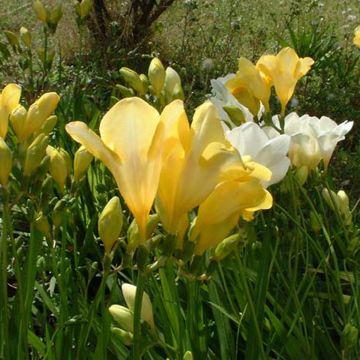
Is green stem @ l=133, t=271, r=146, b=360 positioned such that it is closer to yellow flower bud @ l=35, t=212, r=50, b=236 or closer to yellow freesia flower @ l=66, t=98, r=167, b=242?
yellow freesia flower @ l=66, t=98, r=167, b=242

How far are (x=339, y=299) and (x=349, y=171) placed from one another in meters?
1.67

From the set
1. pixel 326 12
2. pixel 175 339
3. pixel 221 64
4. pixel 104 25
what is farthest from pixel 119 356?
pixel 326 12

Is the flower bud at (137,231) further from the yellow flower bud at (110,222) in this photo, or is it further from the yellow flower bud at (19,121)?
the yellow flower bud at (19,121)

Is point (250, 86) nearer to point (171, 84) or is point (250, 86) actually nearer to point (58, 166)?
point (171, 84)

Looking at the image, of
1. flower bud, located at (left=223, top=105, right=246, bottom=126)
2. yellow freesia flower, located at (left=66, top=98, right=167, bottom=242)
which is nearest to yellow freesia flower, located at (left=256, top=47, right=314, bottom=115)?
flower bud, located at (left=223, top=105, right=246, bottom=126)

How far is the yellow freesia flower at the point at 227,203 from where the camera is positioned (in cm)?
Answer: 100

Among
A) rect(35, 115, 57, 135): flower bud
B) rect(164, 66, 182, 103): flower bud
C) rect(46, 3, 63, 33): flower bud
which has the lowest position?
rect(164, 66, 182, 103): flower bud

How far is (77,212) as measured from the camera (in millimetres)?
2389

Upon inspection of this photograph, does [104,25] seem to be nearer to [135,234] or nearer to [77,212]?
[77,212]

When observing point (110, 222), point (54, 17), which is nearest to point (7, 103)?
point (110, 222)

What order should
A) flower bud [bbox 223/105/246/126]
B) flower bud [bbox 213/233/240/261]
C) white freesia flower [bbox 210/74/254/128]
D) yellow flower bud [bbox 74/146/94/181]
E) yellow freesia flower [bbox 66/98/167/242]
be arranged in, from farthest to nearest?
white freesia flower [bbox 210/74/254/128] → flower bud [bbox 223/105/246/126] → yellow flower bud [bbox 74/146/94/181] → flower bud [bbox 213/233/240/261] → yellow freesia flower [bbox 66/98/167/242]

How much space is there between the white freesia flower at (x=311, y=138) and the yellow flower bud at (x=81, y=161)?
1.23 feet

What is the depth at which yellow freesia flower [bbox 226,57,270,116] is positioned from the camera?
5.08ft

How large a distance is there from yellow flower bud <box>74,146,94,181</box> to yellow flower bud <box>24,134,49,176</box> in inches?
7.1
